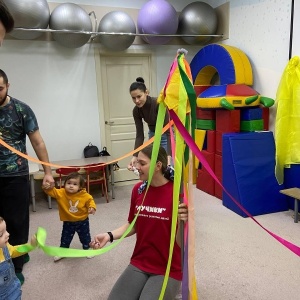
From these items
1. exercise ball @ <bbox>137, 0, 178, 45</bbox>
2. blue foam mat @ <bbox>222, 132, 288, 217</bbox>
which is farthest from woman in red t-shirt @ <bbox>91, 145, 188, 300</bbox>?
exercise ball @ <bbox>137, 0, 178, 45</bbox>

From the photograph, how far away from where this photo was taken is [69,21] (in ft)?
13.1

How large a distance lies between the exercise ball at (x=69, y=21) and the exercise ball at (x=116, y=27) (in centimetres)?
23

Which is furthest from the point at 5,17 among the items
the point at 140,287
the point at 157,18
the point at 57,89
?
the point at 57,89

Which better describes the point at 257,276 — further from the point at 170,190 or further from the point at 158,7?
the point at 158,7

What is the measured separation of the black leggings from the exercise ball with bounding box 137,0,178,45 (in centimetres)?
350

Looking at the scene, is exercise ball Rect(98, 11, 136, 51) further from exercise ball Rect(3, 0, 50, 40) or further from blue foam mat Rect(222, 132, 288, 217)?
blue foam mat Rect(222, 132, 288, 217)

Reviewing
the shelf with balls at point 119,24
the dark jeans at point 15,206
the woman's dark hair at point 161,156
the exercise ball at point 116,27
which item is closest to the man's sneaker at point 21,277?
the dark jeans at point 15,206

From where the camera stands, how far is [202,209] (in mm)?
3818

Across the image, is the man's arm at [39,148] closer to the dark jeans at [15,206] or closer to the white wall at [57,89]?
the dark jeans at [15,206]

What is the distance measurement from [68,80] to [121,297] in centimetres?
361

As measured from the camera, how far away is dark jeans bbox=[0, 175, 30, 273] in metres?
2.20

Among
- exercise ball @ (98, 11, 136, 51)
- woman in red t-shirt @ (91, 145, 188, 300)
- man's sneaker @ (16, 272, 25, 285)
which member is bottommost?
man's sneaker @ (16, 272, 25, 285)

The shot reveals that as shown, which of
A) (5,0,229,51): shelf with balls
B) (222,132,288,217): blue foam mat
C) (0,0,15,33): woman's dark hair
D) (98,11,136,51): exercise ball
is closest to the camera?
(0,0,15,33): woman's dark hair

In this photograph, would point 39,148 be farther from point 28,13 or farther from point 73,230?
point 28,13
